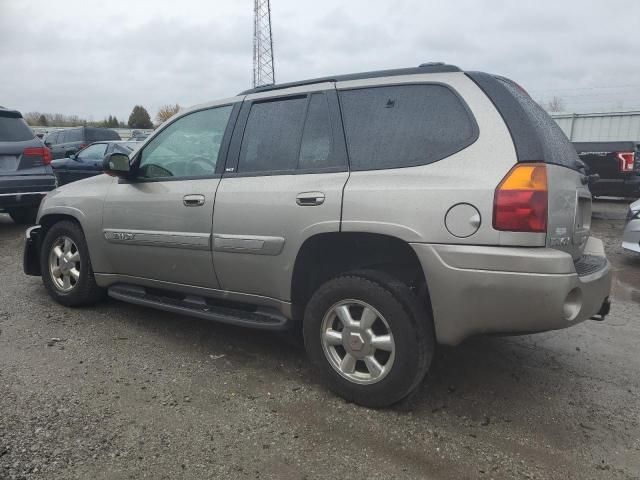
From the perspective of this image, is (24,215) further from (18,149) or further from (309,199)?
(309,199)

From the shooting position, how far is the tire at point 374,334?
2.76m

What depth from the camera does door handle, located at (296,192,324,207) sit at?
3037mm

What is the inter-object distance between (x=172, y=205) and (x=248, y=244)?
2.58 ft

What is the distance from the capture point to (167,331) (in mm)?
4203

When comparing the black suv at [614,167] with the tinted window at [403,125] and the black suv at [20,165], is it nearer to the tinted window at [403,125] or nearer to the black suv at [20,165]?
the tinted window at [403,125]

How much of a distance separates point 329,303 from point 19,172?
6.47 metres

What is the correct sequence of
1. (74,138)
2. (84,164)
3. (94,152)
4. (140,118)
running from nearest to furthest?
(84,164) → (94,152) → (74,138) → (140,118)

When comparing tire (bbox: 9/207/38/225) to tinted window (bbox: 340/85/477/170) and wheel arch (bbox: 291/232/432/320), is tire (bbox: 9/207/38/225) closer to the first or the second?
wheel arch (bbox: 291/232/432/320)

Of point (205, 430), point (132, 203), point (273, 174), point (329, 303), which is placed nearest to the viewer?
point (205, 430)

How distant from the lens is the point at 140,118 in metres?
55.7

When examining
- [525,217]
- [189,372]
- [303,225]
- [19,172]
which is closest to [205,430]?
[189,372]

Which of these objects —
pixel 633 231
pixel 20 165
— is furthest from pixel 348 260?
pixel 20 165

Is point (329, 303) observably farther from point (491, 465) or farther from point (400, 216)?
point (491, 465)

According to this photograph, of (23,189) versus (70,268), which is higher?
(23,189)
